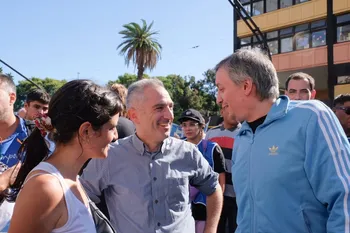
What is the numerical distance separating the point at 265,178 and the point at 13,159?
7.62 feet

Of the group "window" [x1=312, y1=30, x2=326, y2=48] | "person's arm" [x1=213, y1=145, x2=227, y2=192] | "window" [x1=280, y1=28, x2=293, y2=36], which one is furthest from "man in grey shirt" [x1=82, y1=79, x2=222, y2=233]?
"window" [x1=280, y1=28, x2=293, y2=36]

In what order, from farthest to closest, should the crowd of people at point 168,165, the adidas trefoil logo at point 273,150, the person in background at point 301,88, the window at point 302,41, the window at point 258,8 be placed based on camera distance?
the window at point 258,8, the window at point 302,41, the person in background at point 301,88, the adidas trefoil logo at point 273,150, the crowd of people at point 168,165

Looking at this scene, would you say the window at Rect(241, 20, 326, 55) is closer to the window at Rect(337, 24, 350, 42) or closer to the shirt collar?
the window at Rect(337, 24, 350, 42)

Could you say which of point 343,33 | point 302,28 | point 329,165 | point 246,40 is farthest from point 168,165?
point 246,40

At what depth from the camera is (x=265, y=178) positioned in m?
2.12

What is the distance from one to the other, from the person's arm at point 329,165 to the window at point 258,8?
90.7 ft

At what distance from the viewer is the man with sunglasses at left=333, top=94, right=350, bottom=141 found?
14.8 ft

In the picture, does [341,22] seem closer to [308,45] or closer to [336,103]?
[308,45]

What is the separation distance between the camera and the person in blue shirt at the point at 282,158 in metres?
1.93

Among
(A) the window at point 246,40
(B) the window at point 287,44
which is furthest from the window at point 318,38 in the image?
(A) the window at point 246,40

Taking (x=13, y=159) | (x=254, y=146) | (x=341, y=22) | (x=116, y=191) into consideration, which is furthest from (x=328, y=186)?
(x=341, y=22)

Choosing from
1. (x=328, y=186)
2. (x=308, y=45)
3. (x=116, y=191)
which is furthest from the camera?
(x=308, y=45)

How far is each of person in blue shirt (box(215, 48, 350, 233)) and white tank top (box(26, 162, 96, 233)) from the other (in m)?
0.94

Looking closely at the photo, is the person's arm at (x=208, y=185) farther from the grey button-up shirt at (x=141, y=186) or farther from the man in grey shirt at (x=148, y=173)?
the grey button-up shirt at (x=141, y=186)
